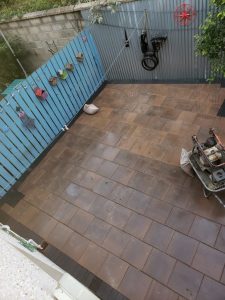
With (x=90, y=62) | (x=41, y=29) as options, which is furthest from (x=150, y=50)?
(x=41, y=29)

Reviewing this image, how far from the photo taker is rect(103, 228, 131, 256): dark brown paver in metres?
4.90

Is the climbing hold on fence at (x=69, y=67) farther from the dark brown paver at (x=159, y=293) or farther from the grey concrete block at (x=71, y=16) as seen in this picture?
the dark brown paver at (x=159, y=293)

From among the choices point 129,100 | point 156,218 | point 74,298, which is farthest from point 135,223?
point 129,100

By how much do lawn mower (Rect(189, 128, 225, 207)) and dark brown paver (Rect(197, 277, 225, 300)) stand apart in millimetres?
1443

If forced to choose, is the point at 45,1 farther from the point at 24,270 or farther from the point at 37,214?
the point at 24,270

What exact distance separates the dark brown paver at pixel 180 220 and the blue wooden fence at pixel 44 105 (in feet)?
12.8

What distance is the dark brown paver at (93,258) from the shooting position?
4768mm

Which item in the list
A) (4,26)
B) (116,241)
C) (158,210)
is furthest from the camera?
(4,26)

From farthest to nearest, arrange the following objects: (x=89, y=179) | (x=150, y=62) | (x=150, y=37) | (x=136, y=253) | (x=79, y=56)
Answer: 1. (x=150, y=62)
2. (x=79, y=56)
3. (x=150, y=37)
4. (x=89, y=179)
5. (x=136, y=253)

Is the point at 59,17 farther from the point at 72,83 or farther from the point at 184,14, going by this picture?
the point at 184,14

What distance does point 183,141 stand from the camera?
623 centimetres

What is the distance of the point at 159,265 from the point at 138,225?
848 mm

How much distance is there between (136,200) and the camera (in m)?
5.50

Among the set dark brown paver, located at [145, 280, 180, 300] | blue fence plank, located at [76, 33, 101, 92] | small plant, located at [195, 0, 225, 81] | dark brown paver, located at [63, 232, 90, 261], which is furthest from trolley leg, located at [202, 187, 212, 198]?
blue fence plank, located at [76, 33, 101, 92]
